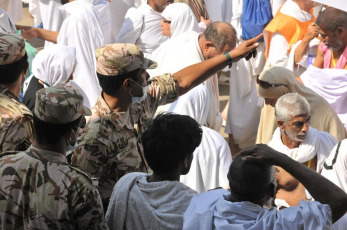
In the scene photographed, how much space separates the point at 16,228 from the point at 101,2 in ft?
17.4

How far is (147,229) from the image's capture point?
116 inches

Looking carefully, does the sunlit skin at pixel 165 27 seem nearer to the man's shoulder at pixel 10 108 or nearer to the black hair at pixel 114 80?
the black hair at pixel 114 80

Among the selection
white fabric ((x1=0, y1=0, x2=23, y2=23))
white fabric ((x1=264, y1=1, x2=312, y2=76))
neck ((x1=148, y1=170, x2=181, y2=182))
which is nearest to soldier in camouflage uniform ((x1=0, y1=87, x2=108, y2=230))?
neck ((x1=148, y1=170, x2=181, y2=182))

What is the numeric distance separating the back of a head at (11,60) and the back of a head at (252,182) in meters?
1.38

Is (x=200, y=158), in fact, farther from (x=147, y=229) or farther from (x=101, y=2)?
(x=101, y=2)

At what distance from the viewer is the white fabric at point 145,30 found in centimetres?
782

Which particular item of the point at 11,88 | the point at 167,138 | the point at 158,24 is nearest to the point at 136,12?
the point at 158,24

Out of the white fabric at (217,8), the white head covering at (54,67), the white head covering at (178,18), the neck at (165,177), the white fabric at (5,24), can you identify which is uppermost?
the neck at (165,177)

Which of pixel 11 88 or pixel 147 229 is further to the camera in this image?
pixel 11 88

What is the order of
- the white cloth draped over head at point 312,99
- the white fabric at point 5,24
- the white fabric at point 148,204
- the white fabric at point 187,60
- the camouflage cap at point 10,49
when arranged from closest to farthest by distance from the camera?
the white fabric at point 148,204 < the camouflage cap at point 10,49 < the white fabric at point 5,24 < the white cloth draped over head at point 312,99 < the white fabric at point 187,60

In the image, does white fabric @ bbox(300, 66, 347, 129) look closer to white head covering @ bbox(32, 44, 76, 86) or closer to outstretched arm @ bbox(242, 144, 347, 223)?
white head covering @ bbox(32, 44, 76, 86)

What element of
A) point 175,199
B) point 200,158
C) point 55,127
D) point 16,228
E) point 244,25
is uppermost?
point 55,127

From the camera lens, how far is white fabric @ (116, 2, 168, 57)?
25.6 ft

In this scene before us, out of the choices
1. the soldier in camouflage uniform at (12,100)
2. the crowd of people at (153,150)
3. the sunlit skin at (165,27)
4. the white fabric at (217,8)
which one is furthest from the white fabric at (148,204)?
the white fabric at (217,8)
